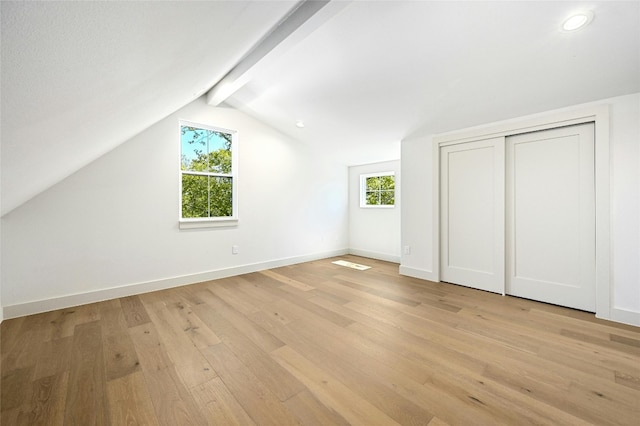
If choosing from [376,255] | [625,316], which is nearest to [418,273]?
[376,255]

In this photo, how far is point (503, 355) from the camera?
187 cm

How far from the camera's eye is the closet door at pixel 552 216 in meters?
2.62

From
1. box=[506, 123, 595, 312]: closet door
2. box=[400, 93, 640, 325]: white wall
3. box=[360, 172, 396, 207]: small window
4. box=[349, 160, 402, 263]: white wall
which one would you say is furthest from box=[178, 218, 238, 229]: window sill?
box=[400, 93, 640, 325]: white wall

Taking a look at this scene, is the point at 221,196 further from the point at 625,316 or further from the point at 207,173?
the point at 625,316

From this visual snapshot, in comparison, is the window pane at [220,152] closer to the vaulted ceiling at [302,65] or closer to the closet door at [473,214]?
the vaulted ceiling at [302,65]

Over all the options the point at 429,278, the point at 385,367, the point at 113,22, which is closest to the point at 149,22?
the point at 113,22

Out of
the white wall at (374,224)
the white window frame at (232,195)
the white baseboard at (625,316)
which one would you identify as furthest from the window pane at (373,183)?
the white baseboard at (625,316)

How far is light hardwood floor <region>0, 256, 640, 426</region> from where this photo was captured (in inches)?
53.6

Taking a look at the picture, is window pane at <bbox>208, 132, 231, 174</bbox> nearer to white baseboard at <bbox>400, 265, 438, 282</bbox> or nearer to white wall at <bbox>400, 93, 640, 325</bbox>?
white baseboard at <bbox>400, 265, 438, 282</bbox>

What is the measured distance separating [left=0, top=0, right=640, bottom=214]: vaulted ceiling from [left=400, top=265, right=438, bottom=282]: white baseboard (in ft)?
6.64

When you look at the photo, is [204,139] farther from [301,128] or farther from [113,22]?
[113,22]

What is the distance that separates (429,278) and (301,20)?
3.45 meters

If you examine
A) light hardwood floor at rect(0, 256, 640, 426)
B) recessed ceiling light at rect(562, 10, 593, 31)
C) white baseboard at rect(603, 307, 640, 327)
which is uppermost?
recessed ceiling light at rect(562, 10, 593, 31)

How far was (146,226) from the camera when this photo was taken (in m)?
3.28
